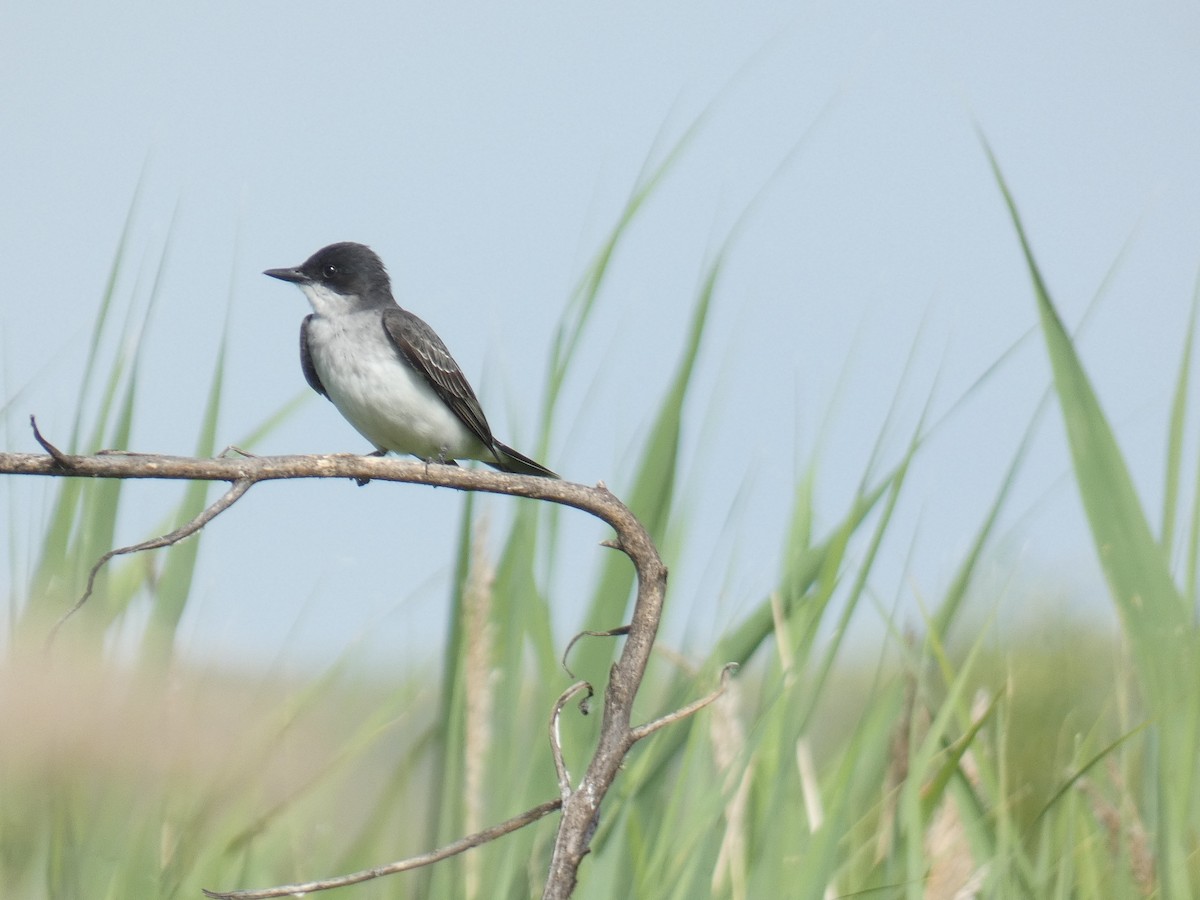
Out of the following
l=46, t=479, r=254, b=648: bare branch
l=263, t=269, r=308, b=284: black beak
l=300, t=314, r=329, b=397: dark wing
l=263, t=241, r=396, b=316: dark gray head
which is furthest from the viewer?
l=263, t=269, r=308, b=284: black beak

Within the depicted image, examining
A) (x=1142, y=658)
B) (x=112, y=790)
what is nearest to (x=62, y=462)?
(x=112, y=790)

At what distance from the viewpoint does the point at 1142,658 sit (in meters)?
2.44

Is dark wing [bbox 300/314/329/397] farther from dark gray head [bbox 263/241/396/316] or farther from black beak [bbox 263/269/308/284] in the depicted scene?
black beak [bbox 263/269/308/284]

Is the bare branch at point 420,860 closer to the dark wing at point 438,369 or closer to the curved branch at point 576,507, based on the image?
the curved branch at point 576,507

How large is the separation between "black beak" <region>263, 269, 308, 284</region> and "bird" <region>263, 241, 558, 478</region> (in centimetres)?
25

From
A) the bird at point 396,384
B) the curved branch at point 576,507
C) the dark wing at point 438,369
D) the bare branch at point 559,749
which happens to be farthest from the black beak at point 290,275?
the bare branch at point 559,749

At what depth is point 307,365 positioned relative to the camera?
459 centimetres

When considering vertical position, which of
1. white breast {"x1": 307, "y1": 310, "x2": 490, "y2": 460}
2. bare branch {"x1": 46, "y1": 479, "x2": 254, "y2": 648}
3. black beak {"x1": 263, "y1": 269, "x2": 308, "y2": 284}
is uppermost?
black beak {"x1": 263, "y1": 269, "x2": 308, "y2": 284}

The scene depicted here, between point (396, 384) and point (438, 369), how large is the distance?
163 mm

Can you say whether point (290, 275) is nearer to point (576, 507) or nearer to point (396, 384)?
point (396, 384)

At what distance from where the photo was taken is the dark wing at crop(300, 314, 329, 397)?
15.0ft

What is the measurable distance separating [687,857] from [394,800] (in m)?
0.95

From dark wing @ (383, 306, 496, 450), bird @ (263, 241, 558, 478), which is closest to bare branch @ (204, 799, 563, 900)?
bird @ (263, 241, 558, 478)

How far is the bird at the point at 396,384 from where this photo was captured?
14.1 feet
